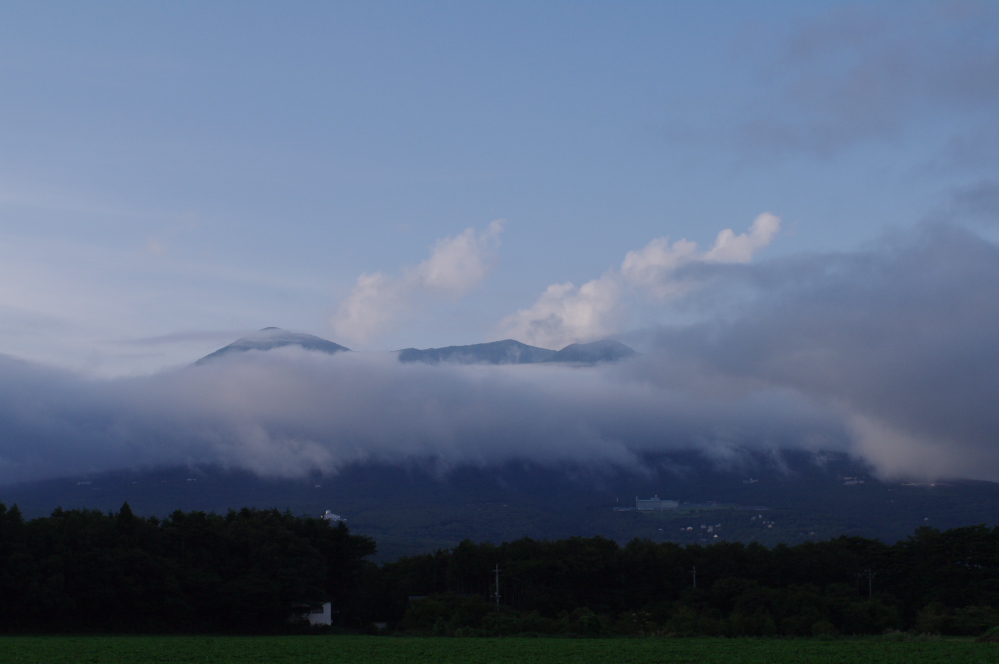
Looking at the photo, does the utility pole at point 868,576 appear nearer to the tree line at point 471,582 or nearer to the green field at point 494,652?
the tree line at point 471,582

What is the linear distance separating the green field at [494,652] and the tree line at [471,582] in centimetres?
1248

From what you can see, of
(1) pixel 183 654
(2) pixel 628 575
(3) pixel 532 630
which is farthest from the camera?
(2) pixel 628 575

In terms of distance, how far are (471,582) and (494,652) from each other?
44214mm

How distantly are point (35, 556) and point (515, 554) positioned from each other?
35869 millimetres

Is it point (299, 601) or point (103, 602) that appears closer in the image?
point (103, 602)

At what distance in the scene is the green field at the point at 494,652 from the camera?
99.2 ft

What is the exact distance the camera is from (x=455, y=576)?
75.6 meters

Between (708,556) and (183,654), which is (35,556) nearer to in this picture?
(183,654)

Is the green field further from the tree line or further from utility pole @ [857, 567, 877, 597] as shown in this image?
utility pole @ [857, 567, 877, 597]

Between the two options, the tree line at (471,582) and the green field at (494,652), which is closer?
the green field at (494,652)

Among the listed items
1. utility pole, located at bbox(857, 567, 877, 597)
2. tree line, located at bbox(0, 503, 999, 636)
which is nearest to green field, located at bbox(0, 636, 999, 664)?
tree line, located at bbox(0, 503, 999, 636)

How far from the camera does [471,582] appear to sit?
251 ft

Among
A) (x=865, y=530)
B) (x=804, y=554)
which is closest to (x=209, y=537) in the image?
(x=804, y=554)

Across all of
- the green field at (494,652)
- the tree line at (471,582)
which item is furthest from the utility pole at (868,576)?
the green field at (494,652)
